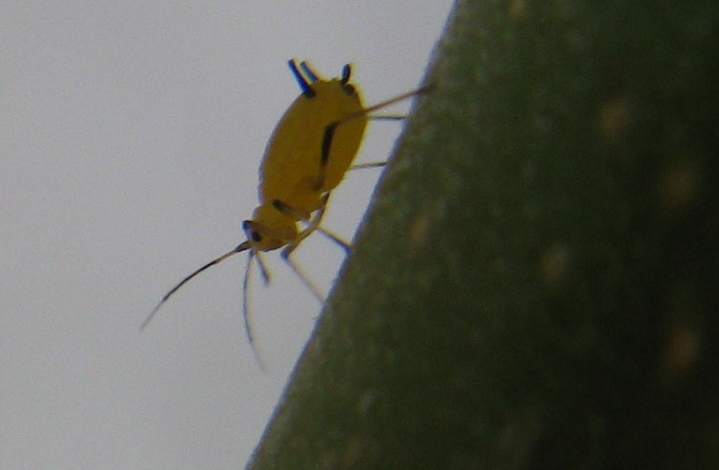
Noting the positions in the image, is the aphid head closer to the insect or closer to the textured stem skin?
the insect

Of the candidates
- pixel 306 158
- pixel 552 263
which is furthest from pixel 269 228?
pixel 552 263

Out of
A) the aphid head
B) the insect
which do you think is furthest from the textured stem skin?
the aphid head

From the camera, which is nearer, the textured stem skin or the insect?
the textured stem skin

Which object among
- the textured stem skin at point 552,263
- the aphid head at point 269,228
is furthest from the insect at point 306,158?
the textured stem skin at point 552,263

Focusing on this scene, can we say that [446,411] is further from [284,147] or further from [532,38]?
[284,147]

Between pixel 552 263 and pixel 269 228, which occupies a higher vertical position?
pixel 552 263

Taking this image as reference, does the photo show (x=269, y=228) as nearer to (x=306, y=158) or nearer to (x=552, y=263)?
(x=306, y=158)
